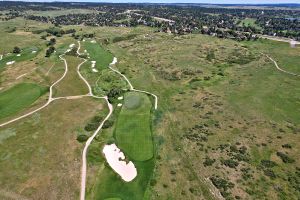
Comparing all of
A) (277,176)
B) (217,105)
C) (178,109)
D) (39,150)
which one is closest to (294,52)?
(217,105)

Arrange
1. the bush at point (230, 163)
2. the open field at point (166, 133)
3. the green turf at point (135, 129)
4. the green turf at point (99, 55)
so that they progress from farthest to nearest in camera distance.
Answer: the green turf at point (99, 55)
the green turf at point (135, 129)
the bush at point (230, 163)
the open field at point (166, 133)

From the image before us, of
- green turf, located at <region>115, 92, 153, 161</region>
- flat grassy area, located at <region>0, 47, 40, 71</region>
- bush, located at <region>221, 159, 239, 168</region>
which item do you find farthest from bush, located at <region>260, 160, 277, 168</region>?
flat grassy area, located at <region>0, 47, 40, 71</region>

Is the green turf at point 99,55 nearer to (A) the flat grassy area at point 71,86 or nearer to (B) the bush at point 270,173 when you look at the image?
(A) the flat grassy area at point 71,86

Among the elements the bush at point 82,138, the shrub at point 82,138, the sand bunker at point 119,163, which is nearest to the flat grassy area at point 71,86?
the shrub at point 82,138

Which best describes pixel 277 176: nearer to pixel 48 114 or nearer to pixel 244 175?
pixel 244 175

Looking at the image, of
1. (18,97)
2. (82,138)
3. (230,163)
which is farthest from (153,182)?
(18,97)

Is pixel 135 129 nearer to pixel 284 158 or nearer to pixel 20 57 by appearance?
pixel 284 158
